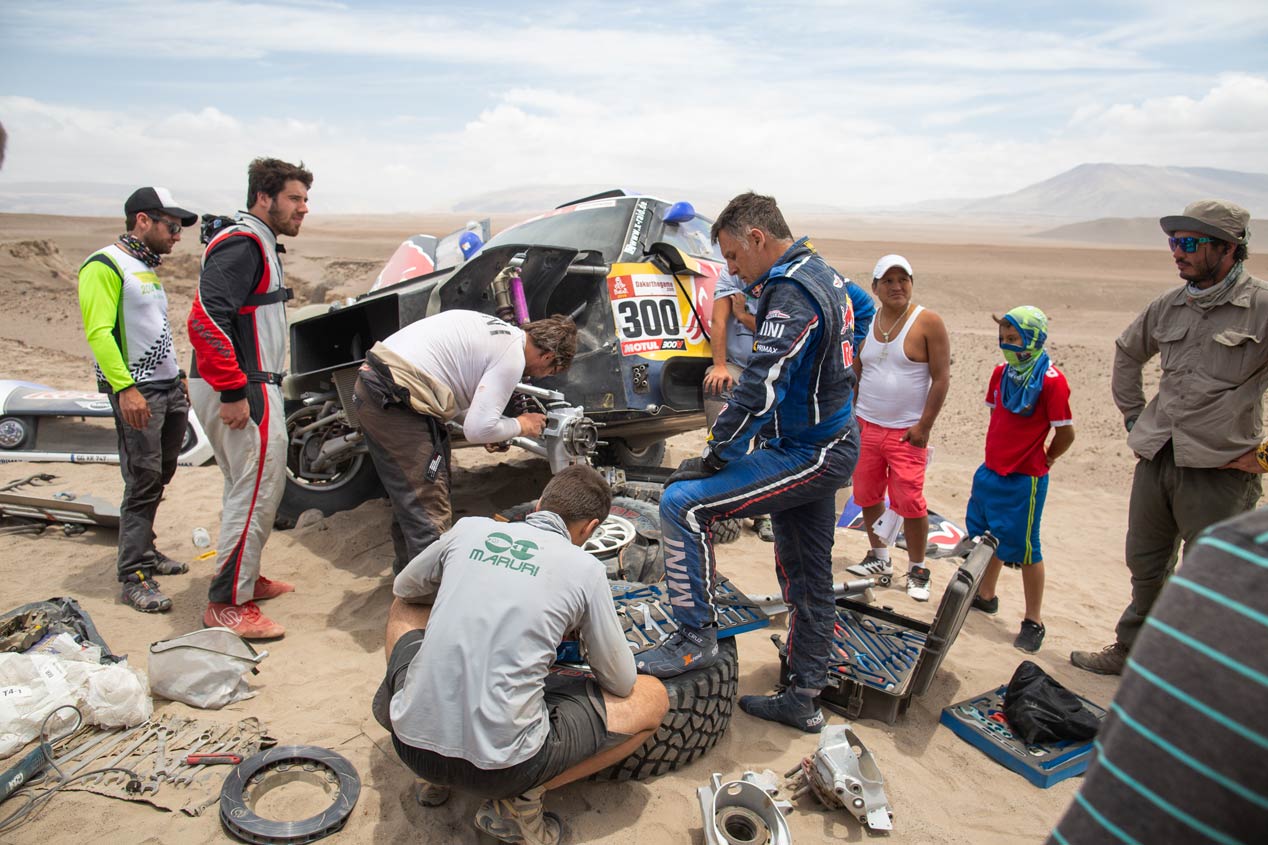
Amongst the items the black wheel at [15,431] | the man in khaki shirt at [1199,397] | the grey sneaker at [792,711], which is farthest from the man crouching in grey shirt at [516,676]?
the black wheel at [15,431]

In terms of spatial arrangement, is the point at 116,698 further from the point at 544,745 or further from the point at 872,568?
the point at 872,568

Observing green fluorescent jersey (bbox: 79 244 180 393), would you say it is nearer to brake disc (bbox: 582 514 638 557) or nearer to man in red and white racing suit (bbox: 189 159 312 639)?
man in red and white racing suit (bbox: 189 159 312 639)

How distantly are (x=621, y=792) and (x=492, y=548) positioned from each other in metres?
1.15

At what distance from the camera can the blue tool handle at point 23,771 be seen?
2.84 metres

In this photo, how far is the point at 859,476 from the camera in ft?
17.6

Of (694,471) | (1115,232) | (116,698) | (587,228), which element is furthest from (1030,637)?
(1115,232)

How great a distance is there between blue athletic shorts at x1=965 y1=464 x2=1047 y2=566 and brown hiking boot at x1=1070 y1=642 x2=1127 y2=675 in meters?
0.55

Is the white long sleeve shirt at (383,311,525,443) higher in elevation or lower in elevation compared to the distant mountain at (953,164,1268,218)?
lower

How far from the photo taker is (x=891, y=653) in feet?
13.4

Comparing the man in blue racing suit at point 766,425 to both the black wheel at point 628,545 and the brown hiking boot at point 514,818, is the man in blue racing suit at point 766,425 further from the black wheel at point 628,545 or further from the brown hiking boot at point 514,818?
the black wheel at point 628,545

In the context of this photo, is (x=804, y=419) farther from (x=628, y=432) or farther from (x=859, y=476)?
(x=628, y=432)

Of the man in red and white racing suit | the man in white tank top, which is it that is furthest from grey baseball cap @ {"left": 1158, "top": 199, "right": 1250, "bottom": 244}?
the man in red and white racing suit

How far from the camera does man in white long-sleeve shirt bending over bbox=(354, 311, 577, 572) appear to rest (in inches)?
159

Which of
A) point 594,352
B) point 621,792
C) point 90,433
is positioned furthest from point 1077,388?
point 90,433
